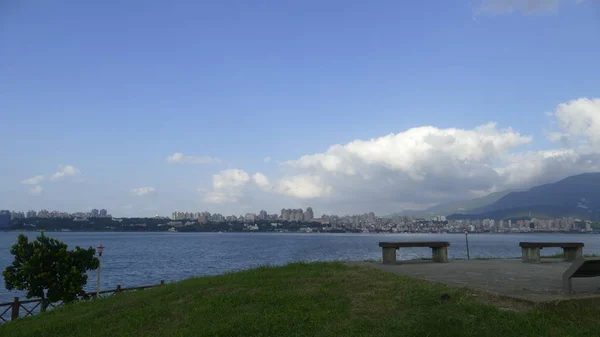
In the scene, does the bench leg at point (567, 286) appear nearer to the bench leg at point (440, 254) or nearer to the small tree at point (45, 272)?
the bench leg at point (440, 254)

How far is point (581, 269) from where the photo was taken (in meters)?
9.42

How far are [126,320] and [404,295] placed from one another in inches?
250

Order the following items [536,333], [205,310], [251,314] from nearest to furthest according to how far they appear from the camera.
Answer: [536,333], [251,314], [205,310]

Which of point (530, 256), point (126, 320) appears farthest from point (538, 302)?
point (530, 256)

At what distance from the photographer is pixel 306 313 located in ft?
29.5

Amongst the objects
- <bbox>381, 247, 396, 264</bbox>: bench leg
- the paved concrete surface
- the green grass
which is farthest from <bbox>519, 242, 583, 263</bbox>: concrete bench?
the green grass

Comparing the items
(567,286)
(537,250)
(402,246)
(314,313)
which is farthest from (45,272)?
(537,250)

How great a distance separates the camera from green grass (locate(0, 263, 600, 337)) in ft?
25.5

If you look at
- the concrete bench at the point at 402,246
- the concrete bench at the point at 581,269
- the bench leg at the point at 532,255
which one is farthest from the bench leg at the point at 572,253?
the concrete bench at the point at 581,269

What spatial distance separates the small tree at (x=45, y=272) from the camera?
20.1 meters

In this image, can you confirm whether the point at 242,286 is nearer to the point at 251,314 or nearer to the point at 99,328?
the point at 251,314

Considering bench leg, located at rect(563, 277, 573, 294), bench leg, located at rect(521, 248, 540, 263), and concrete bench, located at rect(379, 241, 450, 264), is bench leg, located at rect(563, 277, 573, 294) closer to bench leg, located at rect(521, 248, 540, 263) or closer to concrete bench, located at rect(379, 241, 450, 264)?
concrete bench, located at rect(379, 241, 450, 264)

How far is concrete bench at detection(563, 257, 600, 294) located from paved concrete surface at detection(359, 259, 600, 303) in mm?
260

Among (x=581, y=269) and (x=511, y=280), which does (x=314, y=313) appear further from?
(x=511, y=280)
